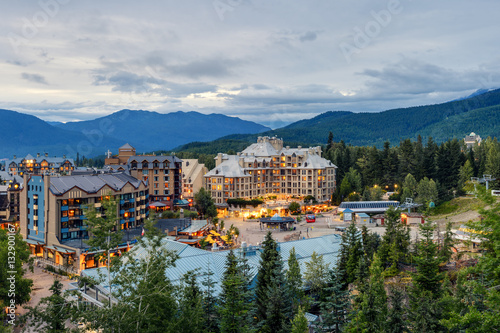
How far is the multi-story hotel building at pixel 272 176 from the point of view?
98.0m

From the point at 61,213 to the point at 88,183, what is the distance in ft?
23.9

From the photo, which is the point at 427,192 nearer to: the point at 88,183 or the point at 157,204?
the point at 157,204

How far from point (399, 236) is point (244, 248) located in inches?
657

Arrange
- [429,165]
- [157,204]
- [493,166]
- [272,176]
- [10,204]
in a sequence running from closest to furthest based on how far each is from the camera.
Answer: [10,204]
[493,166]
[157,204]
[429,165]
[272,176]

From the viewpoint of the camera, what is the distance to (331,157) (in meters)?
115

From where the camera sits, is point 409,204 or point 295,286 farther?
point 409,204

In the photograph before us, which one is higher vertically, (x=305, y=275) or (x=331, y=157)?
(x=331, y=157)

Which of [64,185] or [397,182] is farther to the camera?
[397,182]

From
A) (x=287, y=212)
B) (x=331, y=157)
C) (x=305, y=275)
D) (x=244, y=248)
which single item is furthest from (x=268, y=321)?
(x=331, y=157)

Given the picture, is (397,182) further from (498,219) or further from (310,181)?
(498,219)

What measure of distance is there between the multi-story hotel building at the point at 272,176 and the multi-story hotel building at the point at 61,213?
106 ft

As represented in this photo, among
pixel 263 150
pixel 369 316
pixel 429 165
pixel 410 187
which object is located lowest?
pixel 369 316

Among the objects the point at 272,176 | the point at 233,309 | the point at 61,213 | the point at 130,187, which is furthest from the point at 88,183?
the point at 272,176

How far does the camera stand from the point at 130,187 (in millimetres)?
69750
